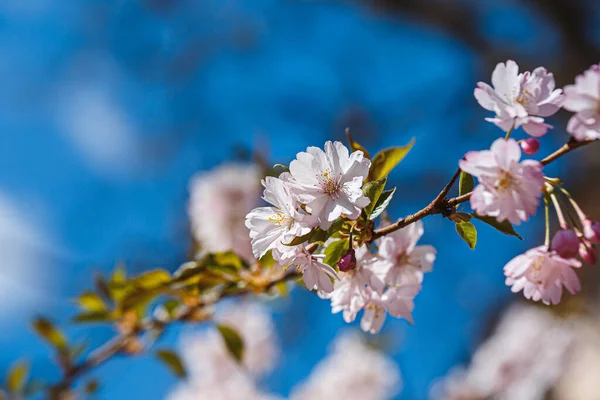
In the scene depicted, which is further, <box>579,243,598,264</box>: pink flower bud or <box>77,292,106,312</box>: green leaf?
<box>77,292,106,312</box>: green leaf

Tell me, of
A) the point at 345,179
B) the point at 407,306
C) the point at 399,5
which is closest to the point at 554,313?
the point at 407,306

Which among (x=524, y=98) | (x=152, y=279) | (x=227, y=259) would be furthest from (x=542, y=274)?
(x=152, y=279)

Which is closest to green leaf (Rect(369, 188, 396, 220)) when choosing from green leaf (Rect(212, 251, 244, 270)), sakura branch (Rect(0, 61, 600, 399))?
sakura branch (Rect(0, 61, 600, 399))

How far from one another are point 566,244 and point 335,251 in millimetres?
203

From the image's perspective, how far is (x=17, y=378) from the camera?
1143 mm

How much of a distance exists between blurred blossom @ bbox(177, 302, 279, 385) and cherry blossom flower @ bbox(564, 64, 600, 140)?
1706 millimetres

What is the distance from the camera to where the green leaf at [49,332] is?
98 centimetres

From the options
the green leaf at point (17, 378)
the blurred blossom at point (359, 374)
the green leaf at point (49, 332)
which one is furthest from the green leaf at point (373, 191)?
the blurred blossom at point (359, 374)

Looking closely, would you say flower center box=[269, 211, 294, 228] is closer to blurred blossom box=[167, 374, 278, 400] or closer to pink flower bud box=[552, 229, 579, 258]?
pink flower bud box=[552, 229, 579, 258]

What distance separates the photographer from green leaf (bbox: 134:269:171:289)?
689 mm

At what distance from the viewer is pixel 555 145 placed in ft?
10.0

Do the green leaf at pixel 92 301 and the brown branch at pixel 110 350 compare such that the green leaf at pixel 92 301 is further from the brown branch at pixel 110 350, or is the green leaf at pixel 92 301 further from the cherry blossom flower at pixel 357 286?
the cherry blossom flower at pixel 357 286

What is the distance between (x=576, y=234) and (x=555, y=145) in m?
2.97

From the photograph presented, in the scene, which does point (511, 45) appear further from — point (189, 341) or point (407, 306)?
point (407, 306)
